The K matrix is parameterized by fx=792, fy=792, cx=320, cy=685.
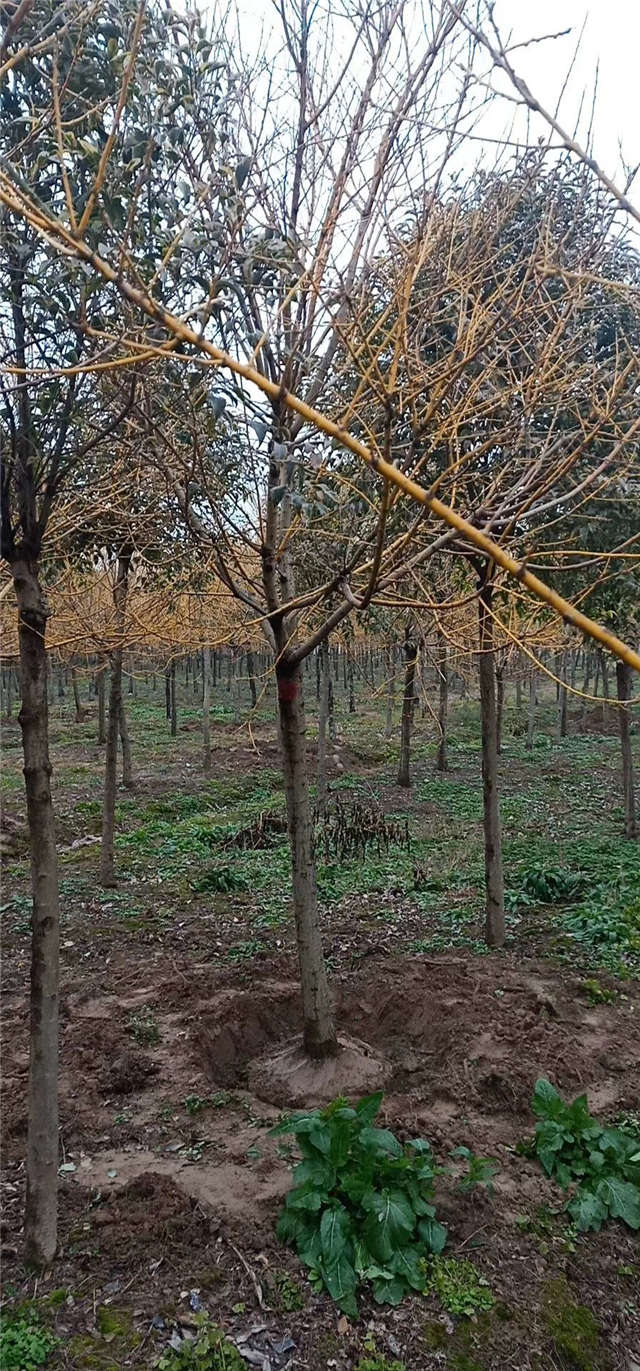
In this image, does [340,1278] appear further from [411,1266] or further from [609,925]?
[609,925]

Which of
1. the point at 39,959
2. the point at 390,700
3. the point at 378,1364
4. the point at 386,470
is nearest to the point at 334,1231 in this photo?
the point at 378,1364

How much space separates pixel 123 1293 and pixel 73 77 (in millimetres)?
3969

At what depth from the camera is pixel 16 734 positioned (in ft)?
67.6

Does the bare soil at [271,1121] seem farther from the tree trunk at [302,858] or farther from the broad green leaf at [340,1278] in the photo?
the tree trunk at [302,858]

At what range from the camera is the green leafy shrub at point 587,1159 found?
10.5 ft

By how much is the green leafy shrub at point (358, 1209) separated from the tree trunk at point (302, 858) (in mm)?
993

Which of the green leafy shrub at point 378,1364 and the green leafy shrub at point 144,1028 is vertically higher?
the green leafy shrub at point 144,1028

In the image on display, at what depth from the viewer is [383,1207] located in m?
2.93

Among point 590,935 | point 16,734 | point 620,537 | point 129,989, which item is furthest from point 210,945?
point 16,734

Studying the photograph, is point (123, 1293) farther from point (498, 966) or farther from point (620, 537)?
point (620, 537)

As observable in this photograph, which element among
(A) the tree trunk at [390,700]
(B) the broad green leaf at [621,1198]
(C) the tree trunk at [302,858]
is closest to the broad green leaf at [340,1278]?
(B) the broad green leaf at [621,1198]

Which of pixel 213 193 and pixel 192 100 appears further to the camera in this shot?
pixel 213 193

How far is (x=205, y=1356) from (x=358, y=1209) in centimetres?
76

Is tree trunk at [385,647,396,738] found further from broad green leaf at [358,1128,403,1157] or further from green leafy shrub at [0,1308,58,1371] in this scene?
green leafy shrub at [0,1308,58,1371]
